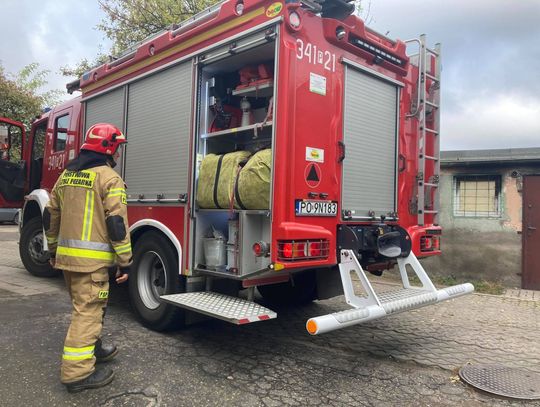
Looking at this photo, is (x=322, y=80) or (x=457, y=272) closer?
(x=322, y=80)

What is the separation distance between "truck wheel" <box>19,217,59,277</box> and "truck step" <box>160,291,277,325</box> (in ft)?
14.2

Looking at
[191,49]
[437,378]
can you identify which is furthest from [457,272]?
[191,49]

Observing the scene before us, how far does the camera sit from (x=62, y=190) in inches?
141

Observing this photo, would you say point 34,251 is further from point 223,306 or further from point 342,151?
point 342,151

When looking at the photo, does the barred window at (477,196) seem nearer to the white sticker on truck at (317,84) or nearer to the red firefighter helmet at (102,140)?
the white sticker on truck at (317,84)

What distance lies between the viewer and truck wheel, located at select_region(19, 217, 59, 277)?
7.42 meters

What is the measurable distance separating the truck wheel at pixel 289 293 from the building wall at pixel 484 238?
418cm

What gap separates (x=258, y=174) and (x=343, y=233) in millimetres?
955

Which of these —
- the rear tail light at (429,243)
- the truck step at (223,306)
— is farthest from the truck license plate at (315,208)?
the rear tail light at (429,243)

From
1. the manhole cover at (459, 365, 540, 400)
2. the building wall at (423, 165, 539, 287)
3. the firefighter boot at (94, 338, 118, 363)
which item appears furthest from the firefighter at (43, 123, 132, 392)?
the building wall at (423, 165, 539, 287)

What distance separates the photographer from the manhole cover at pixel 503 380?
3.49 metres

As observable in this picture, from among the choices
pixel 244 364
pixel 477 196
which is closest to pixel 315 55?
pixel 244 364

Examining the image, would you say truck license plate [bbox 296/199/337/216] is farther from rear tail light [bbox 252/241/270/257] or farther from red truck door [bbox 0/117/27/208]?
red truck door [bbox 0/117/27/208]

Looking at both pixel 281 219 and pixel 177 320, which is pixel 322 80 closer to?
pixel 281 219
